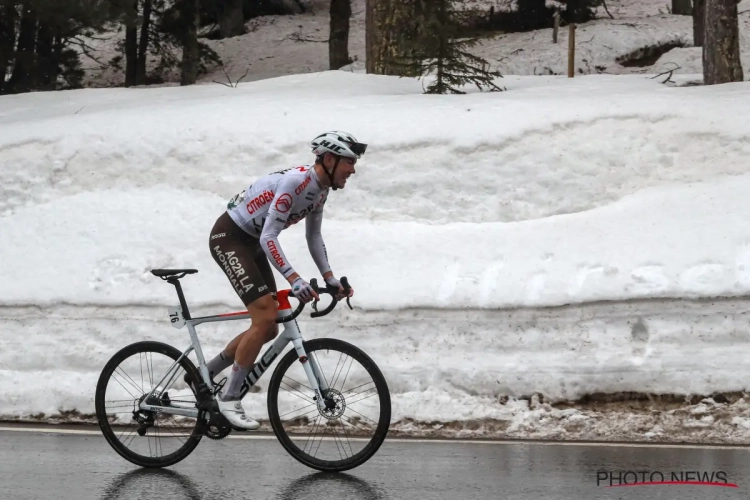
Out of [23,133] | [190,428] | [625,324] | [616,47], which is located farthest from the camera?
[616,47]

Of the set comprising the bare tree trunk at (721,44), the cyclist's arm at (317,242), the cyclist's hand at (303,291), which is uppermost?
the bare tree trunk at (721,44)

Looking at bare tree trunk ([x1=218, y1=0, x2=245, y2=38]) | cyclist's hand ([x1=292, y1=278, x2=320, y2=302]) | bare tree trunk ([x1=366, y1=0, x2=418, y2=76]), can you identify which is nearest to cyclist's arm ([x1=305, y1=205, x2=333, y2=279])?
cyclist's hand ([x1=292, y1=278, x2=320, y2=302])

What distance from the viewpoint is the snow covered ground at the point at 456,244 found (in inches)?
337

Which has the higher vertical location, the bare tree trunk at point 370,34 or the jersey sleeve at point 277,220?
the bare tree trunk at point 370,34

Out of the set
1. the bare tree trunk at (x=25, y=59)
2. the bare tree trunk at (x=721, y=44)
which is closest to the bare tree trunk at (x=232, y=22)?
the bare tree trunk at (x=25, y=59)

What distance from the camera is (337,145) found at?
20.4 feet

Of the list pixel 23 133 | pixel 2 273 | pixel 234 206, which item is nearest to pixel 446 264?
pixel 234 206

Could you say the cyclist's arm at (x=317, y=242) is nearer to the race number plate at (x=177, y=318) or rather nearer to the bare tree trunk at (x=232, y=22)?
the race number plate at (x=177, y=318)

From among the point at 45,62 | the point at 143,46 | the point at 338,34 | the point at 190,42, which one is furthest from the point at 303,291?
the point at 143,46

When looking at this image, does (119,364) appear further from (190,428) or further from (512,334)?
(512,334)

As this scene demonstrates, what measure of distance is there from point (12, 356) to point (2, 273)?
1.65 m

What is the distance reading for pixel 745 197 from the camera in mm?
10508

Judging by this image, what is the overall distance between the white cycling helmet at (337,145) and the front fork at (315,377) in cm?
124

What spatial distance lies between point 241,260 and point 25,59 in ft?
49.2
